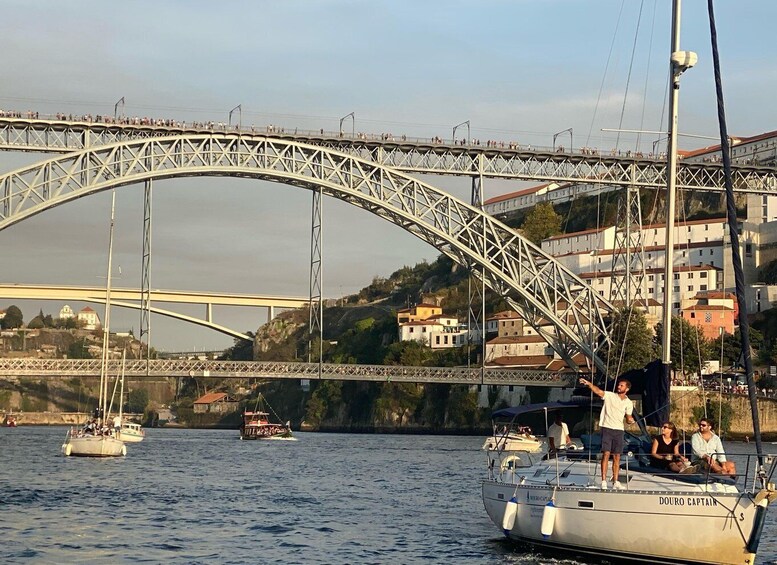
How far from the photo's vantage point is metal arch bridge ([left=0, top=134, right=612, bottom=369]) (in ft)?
219

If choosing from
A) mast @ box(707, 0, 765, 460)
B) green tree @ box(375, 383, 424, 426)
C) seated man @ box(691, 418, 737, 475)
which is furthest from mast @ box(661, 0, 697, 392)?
green tree @ box(375, 383, 424, 426)

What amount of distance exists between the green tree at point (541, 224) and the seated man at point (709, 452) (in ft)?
384

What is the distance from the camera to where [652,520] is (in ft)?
67.6

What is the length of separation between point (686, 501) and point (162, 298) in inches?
5318

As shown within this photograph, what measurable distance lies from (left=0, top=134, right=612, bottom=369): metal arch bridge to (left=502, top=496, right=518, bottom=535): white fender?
152 feet

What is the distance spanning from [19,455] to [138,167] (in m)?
17.6

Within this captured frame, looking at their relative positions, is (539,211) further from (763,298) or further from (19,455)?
(19,455)

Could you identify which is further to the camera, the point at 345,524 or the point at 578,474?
the point at 345,524

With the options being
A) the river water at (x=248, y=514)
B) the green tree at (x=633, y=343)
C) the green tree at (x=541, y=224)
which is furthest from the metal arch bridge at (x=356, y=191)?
the green tree at (x=541, y=224)

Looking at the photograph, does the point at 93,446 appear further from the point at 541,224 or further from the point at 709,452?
the point at 541,224

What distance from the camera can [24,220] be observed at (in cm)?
6600

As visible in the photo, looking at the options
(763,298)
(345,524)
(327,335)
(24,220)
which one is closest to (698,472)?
(345,524)

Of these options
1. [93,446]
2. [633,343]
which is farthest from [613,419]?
[633,343]

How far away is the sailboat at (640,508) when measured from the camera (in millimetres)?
20125
